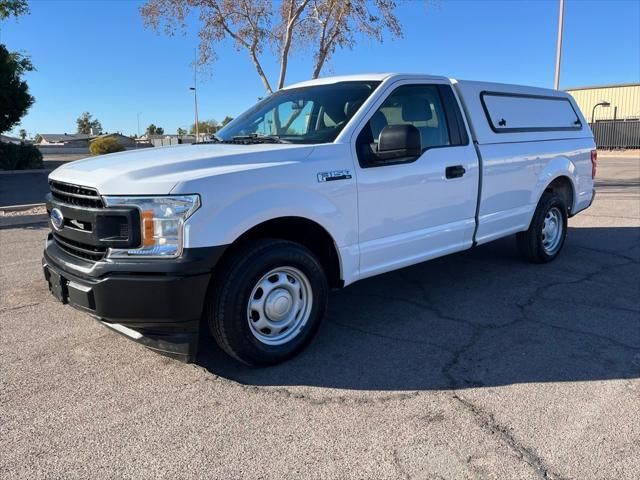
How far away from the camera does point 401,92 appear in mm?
4539

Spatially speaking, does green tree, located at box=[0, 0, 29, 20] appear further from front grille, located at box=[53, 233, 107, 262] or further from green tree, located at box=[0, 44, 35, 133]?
front grille, located at box=[53, 233, 107, 262]

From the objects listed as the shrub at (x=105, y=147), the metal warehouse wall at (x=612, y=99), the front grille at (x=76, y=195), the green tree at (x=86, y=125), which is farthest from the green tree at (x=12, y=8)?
the green tree at (x=86, y=125)

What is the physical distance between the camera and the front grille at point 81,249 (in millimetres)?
3289

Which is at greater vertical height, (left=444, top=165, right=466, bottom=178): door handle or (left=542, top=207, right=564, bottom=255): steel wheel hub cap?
(left=444, top=165, right=466, bottom=178): door handle

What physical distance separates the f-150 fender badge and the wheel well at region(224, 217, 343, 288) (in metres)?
0.31

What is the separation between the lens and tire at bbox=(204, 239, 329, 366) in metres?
3.34

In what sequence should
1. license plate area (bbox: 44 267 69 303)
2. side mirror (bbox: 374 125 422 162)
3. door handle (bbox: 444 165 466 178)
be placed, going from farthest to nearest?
door handle (bbox: 444 165 466 178) < side mirror (bbox: 374 125 422 162) < license plate area (bbox: 44 267 69 303)

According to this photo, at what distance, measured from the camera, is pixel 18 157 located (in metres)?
22.4

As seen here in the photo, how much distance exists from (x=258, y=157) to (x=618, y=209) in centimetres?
969

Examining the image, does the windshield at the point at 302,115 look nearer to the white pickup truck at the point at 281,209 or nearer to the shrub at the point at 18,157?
the white pickup truck at the point at 281,209

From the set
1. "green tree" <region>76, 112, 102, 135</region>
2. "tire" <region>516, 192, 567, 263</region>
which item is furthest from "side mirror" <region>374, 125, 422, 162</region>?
"green tree" <region>76, 112, 102, 135</region>

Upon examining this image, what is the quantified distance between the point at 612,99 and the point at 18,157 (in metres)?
47.5

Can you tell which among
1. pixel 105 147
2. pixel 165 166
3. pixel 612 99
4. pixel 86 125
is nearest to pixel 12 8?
pixel 105 147

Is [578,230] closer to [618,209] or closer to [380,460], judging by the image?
[618,209]
